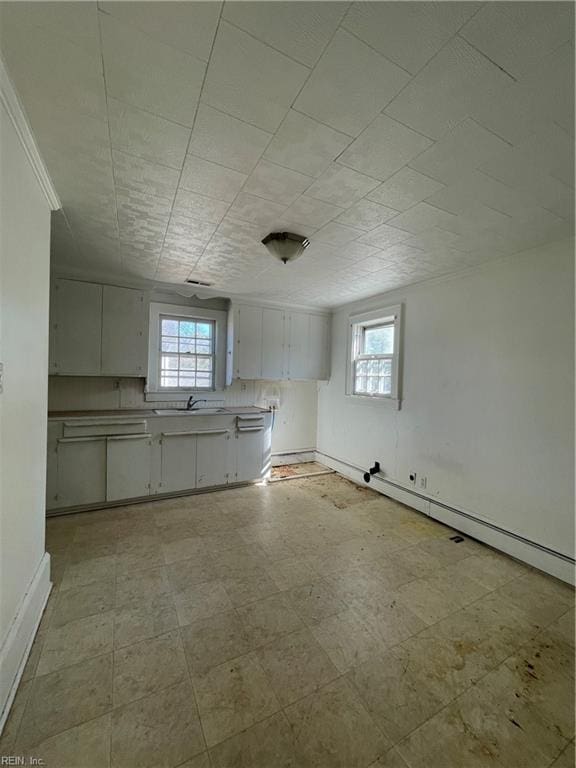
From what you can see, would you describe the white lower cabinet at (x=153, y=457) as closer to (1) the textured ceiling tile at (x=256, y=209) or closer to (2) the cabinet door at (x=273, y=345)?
(2) the cabinet door at (x=273, y=345)

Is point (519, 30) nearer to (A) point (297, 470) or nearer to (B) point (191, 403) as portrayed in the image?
(B) point (191, 403)

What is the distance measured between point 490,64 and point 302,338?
3.66 metres

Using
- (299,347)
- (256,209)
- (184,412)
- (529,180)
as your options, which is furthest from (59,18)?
(299,347)

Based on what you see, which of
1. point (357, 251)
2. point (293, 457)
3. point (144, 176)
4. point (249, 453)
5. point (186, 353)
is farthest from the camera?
point (293, 457)

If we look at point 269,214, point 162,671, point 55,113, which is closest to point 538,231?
point 269,214

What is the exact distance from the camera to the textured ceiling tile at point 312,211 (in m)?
1.88

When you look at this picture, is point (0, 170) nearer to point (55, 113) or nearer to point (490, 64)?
point (55, 113)

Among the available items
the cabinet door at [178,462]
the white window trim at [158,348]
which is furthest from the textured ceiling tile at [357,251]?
the cabinet door at [178,462]

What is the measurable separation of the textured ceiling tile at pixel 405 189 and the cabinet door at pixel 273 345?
2.67 metres

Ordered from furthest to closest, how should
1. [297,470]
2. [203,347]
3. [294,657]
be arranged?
[297,470]
[203,347]
[294,657]

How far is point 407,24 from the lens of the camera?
0.92 m

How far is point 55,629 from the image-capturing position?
168cm

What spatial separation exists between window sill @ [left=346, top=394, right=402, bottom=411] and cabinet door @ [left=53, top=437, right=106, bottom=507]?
122 inches

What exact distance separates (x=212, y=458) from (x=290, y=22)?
11.8 feet
